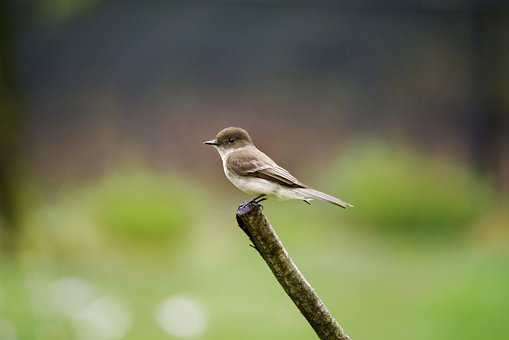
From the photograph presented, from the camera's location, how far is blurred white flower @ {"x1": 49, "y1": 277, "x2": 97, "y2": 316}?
498cm

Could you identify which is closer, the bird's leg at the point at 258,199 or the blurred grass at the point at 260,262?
the bird's leg at the point at 258,199

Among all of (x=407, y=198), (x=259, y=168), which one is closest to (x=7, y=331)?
(x=259, y=168)

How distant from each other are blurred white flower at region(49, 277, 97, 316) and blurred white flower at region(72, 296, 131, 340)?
5 cm

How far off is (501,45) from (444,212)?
2.16m

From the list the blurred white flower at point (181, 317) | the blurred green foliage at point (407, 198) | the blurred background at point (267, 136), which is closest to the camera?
the blurred white flower at point (181, 317)

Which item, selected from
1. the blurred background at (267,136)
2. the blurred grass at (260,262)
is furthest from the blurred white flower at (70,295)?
the blurred background at (267,136)

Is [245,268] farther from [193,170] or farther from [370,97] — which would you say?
[370,97]

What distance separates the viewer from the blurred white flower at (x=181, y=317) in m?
5.10

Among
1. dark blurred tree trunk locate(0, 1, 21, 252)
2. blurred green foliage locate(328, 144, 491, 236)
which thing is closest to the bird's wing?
dark blurred tree trunk locate(0, 1, 21, 252)

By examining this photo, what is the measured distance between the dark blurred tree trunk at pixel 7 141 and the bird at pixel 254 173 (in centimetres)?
270

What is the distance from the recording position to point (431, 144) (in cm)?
913

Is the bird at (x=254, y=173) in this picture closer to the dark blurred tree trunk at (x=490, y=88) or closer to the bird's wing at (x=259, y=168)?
the bird's wing at (x=259, y=168)

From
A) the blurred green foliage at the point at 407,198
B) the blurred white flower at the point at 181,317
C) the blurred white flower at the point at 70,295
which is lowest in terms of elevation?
the blurred white flower at the point at 181,317

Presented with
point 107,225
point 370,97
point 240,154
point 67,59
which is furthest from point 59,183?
point 240,154
